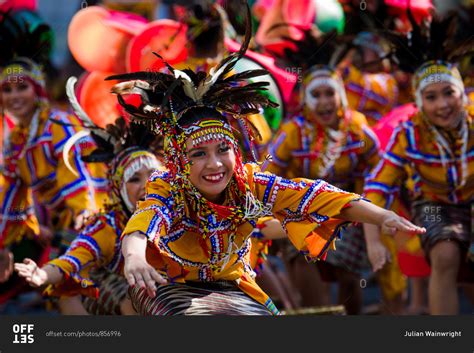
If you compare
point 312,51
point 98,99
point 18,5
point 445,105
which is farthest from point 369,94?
point 18,5

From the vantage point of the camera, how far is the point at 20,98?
6.85m

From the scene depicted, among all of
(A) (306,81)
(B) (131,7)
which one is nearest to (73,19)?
(A) (306,81)

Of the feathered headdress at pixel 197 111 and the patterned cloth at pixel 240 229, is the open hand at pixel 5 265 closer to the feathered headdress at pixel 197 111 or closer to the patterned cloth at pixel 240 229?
the patterned cloth at pixel 240 229

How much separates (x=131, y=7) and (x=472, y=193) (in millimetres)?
4286

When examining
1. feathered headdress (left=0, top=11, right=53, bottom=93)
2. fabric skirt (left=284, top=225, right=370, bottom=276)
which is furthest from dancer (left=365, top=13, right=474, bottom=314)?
feathered headdress (left=0, top=11, right=53, bottom=93)

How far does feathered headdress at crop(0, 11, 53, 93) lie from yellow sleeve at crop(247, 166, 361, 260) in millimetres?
2707

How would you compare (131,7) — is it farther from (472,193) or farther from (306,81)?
(472,193)

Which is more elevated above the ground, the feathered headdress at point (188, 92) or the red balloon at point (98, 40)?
the red balloon at point (98, 40)

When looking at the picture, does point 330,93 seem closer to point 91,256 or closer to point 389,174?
point 389,174

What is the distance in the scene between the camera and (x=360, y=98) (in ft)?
27.2

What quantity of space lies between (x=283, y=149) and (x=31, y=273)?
235 centimetres

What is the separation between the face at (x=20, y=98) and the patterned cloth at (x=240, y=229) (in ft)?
7.59

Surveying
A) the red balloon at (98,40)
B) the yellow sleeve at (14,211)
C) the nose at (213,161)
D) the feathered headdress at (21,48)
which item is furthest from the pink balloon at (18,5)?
the nose at (213,161)

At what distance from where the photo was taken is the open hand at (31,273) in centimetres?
475
